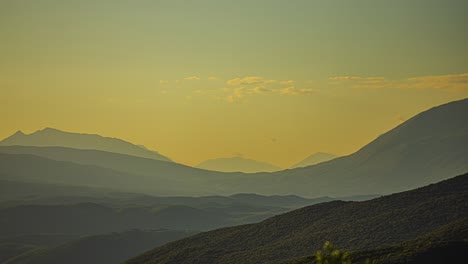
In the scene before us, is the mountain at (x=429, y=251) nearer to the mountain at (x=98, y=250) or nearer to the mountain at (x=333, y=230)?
the mountain at (x=333, y=230)

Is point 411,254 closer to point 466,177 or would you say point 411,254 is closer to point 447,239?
point 447,239

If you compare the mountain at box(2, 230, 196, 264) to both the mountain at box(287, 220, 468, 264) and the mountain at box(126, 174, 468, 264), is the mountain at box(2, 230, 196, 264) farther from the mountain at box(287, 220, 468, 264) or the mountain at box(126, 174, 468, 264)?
the mountain at box(287, 220, 468, 264)

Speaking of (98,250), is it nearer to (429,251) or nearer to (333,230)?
(333,230)

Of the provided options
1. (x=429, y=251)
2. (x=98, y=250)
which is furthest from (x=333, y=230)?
(x=98, y=250)

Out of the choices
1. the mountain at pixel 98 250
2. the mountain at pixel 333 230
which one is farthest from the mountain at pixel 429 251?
the mountain at pixel 98 250

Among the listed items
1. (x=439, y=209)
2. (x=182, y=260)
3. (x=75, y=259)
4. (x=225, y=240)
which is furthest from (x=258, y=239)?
(x=75, y=259)

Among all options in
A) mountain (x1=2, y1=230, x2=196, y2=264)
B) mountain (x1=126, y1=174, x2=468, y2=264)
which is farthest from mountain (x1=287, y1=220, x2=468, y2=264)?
mountain (x1=2, y1=230, x2=196, y2=264)
